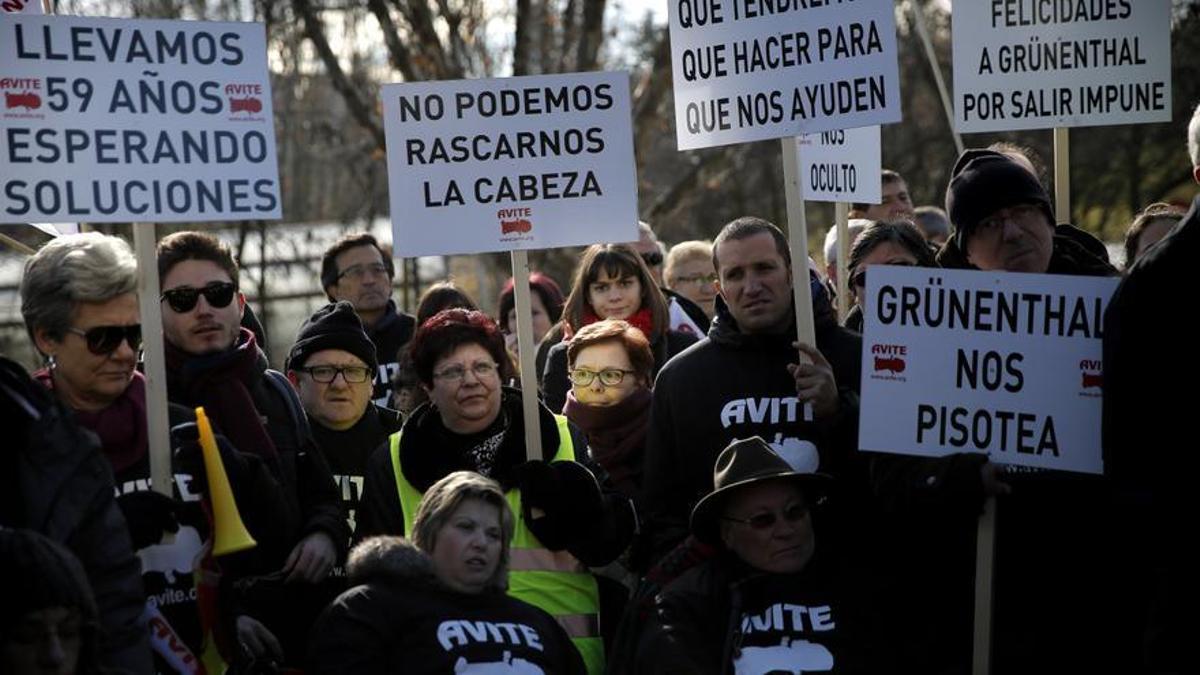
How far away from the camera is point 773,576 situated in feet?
19.4

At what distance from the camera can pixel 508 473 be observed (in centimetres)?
622

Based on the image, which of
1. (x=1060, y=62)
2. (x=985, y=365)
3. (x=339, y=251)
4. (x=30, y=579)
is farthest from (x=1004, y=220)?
(x=339, y=251)

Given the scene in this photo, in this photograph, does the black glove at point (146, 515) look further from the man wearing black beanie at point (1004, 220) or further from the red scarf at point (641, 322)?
the red scarf at point (641, 322)

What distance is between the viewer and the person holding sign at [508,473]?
598 centimetres

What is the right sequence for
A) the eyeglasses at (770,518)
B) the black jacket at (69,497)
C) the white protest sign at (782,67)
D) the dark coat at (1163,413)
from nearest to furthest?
the black jacket at (69,497) → the dark coat at (1163,413) → the eyeglasses at (770,518) → the white protest sign at (782,67)

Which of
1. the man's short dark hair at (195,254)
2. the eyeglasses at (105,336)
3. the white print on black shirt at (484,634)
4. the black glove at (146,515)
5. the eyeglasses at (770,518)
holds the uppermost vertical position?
the man's short dark hair at (195,254)

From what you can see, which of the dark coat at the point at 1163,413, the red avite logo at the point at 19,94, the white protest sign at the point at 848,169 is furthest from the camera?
the white protest sign at the point at 848,169

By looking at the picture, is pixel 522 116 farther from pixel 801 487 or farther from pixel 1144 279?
pixel 1144 279

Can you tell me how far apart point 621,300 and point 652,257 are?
1.43m

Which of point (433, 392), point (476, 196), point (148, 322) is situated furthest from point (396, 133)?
point (148, 322)

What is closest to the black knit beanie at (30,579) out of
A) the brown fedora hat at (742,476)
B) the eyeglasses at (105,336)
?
the eyeglasses at (105,336)

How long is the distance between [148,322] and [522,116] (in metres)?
1.79

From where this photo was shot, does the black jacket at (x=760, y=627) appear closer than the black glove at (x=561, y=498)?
Yes

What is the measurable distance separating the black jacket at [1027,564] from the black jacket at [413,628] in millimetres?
1267
